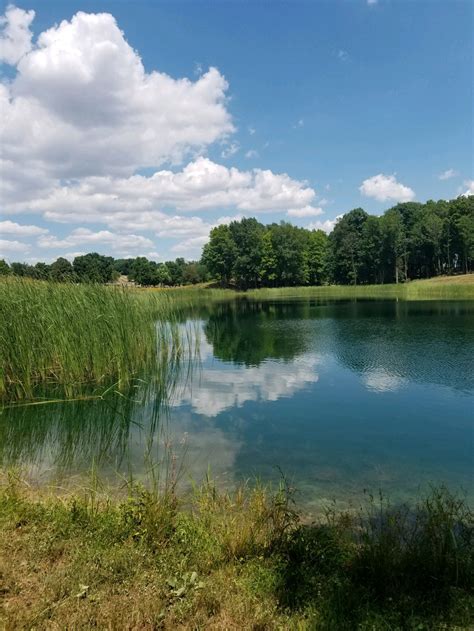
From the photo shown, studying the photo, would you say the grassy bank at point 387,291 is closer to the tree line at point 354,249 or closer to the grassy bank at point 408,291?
the grassy bank at point 408,291

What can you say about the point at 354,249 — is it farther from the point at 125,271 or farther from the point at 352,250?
the point at 125,271

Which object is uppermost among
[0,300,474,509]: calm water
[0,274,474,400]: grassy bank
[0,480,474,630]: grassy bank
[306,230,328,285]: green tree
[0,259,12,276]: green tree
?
[306,230,328,285]: green tree

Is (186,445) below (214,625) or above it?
below

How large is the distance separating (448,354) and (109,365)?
11.3 meters

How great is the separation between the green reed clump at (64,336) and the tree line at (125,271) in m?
0.77

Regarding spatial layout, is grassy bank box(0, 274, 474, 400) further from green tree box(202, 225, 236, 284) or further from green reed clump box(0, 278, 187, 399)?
green tree box(202, 225, 236, 284)

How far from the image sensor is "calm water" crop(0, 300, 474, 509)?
649 cm

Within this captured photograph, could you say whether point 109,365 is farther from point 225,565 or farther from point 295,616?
point 295,616

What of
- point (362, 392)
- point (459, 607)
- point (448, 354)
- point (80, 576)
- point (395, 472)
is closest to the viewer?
point (459, 607)

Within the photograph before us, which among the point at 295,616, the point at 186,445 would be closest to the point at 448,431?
the point at 186,445

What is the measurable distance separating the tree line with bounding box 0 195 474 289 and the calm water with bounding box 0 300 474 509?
60.1m

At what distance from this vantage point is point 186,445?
7672mm

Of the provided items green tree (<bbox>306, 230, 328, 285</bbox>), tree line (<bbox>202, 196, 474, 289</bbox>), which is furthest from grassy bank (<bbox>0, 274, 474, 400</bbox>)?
green tree (<bbox>306, 230, 328, 285</bbox>)

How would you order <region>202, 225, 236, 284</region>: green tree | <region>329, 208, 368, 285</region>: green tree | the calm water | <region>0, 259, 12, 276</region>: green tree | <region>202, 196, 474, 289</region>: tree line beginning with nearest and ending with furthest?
the calm water → <region>0, 259, 12, 276</region>: green tree → <region>202, 196, 474, 289</region>: tree line → <region>329, 208, 368, 285</region>: green tree → <region>202, 225, 236, 284</region>: green tree
